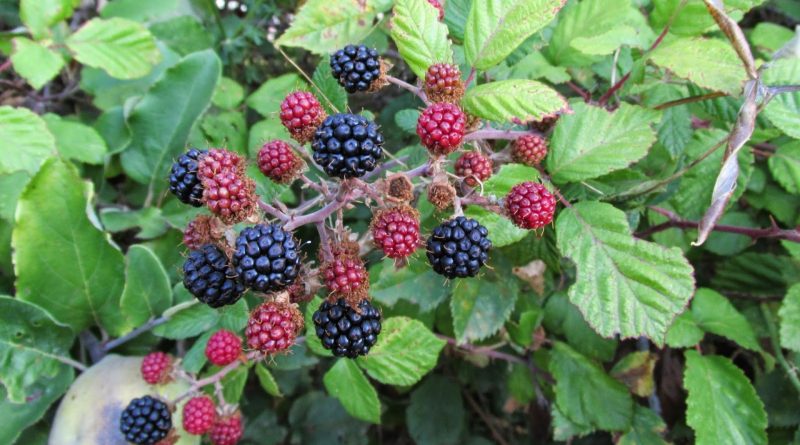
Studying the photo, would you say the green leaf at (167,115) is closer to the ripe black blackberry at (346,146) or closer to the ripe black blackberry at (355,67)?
the ripe black blackberry at (355,67)

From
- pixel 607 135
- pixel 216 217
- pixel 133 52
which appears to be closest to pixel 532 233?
pixel 607 135

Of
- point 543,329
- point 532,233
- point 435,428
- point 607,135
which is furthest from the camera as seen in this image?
point 435,428

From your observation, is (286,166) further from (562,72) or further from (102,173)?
(102,173)

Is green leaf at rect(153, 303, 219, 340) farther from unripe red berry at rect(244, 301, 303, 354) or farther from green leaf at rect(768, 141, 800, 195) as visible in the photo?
green leaf at rect(768, 141, 800, 195)

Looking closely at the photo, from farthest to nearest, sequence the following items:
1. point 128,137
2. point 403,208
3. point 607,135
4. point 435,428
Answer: point 435,428
point 128,137
point 607,135
point 403,208

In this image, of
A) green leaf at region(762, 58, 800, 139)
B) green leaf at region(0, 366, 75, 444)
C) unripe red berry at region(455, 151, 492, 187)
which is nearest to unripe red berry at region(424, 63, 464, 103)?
unripe red berry at region(455, 151, 492, 187)
